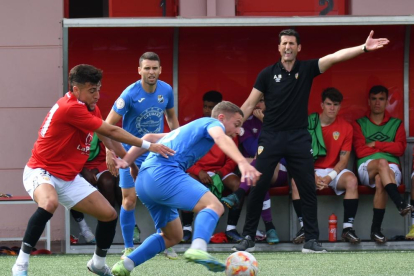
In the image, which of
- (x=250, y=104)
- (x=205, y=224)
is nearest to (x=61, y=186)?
(x=205, y=224)

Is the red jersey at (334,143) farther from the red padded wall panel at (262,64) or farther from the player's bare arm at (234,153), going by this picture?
the player's bare arm at (234,153)

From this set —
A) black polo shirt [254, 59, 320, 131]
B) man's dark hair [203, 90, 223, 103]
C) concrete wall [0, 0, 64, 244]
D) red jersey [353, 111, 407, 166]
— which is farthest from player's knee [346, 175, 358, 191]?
concrete wall [0, 0, 64, 244]

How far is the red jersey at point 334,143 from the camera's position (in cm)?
1007

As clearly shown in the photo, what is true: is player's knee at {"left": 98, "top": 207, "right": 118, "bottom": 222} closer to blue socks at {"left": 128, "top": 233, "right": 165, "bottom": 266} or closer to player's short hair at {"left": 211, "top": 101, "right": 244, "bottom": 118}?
blue socks at {"left": 128, "top": 233, "right": 165, "bottom": 266}

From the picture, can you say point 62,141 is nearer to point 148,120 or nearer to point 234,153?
point 234,153

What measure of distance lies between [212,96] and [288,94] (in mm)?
1523

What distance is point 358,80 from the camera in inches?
423

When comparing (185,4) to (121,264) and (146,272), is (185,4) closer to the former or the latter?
(146,272)

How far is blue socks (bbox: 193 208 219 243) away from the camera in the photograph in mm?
5789

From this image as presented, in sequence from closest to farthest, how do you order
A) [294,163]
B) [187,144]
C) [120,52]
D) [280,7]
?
[187,144] → [294,163] → [120,52] → [280,7]

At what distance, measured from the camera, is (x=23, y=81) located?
1106cm

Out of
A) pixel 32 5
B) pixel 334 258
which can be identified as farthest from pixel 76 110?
pixel 32 5

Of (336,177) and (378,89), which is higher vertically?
(378,89)

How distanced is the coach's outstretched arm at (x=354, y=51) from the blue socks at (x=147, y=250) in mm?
2619
